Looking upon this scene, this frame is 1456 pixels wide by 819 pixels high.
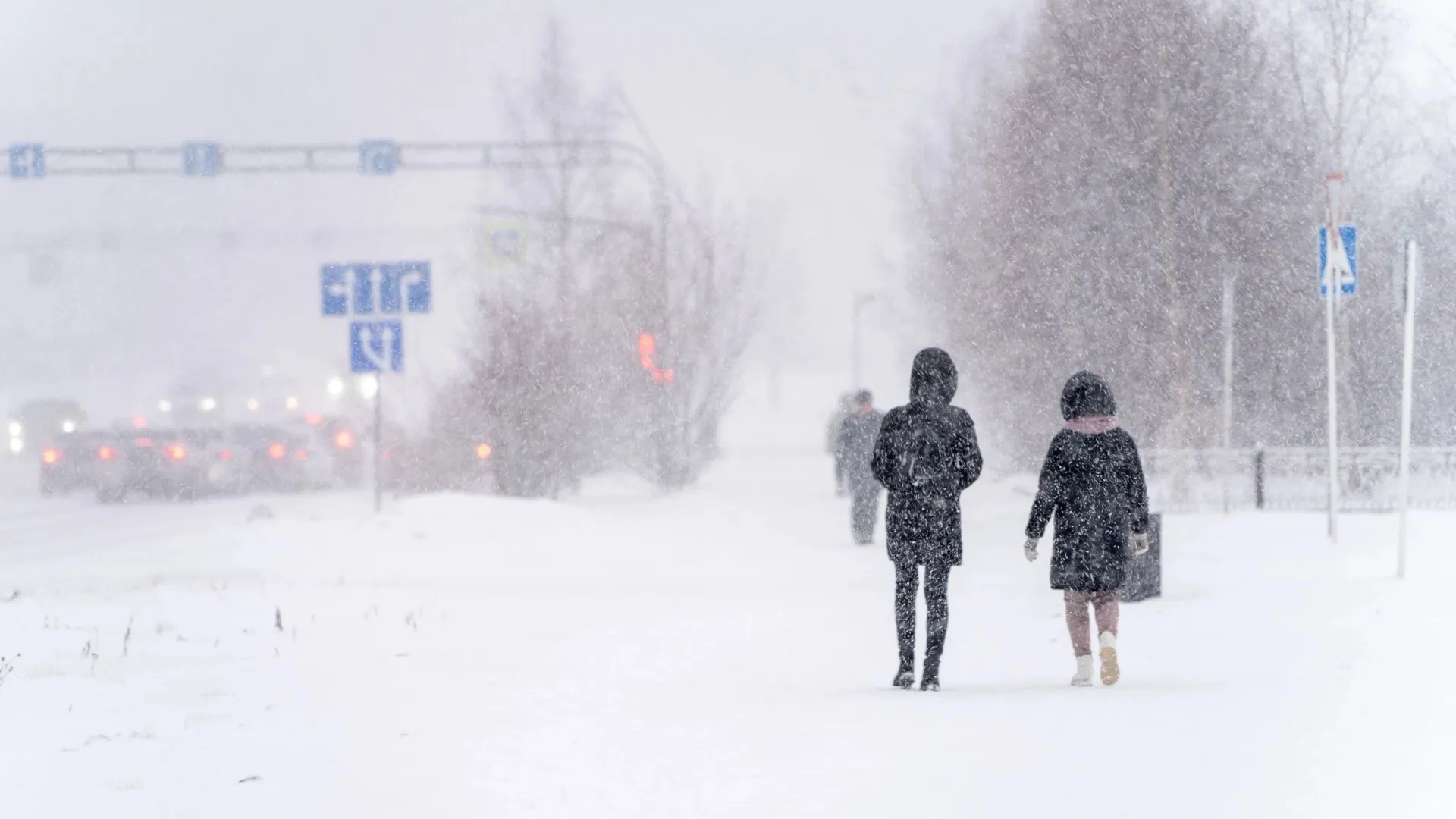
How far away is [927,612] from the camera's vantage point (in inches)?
371

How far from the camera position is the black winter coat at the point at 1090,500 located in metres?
9.52

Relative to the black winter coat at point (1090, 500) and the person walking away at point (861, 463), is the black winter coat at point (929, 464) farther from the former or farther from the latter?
the person walking away at point (861, 463)

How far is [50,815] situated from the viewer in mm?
6227

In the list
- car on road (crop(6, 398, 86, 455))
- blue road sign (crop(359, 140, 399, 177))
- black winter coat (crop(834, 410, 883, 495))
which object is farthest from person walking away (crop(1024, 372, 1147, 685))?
car on road (crop(6, 398, 86, 455))

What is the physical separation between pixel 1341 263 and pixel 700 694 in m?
10.0

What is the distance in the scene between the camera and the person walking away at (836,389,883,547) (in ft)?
67.5

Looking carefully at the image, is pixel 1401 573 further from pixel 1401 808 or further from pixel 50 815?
pixel 50 815

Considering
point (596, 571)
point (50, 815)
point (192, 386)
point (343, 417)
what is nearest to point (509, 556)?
point (596, 571)

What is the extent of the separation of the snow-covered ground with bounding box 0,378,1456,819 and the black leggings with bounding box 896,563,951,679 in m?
0.24

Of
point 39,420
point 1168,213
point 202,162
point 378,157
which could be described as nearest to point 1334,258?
point 1168,213

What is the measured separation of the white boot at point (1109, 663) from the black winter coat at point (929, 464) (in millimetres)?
938

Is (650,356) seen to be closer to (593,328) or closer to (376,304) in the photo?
(593,328)

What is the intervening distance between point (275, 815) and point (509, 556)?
44.5 ft

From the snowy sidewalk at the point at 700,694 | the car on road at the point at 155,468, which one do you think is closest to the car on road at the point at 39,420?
the car on road at the point at 155,468
